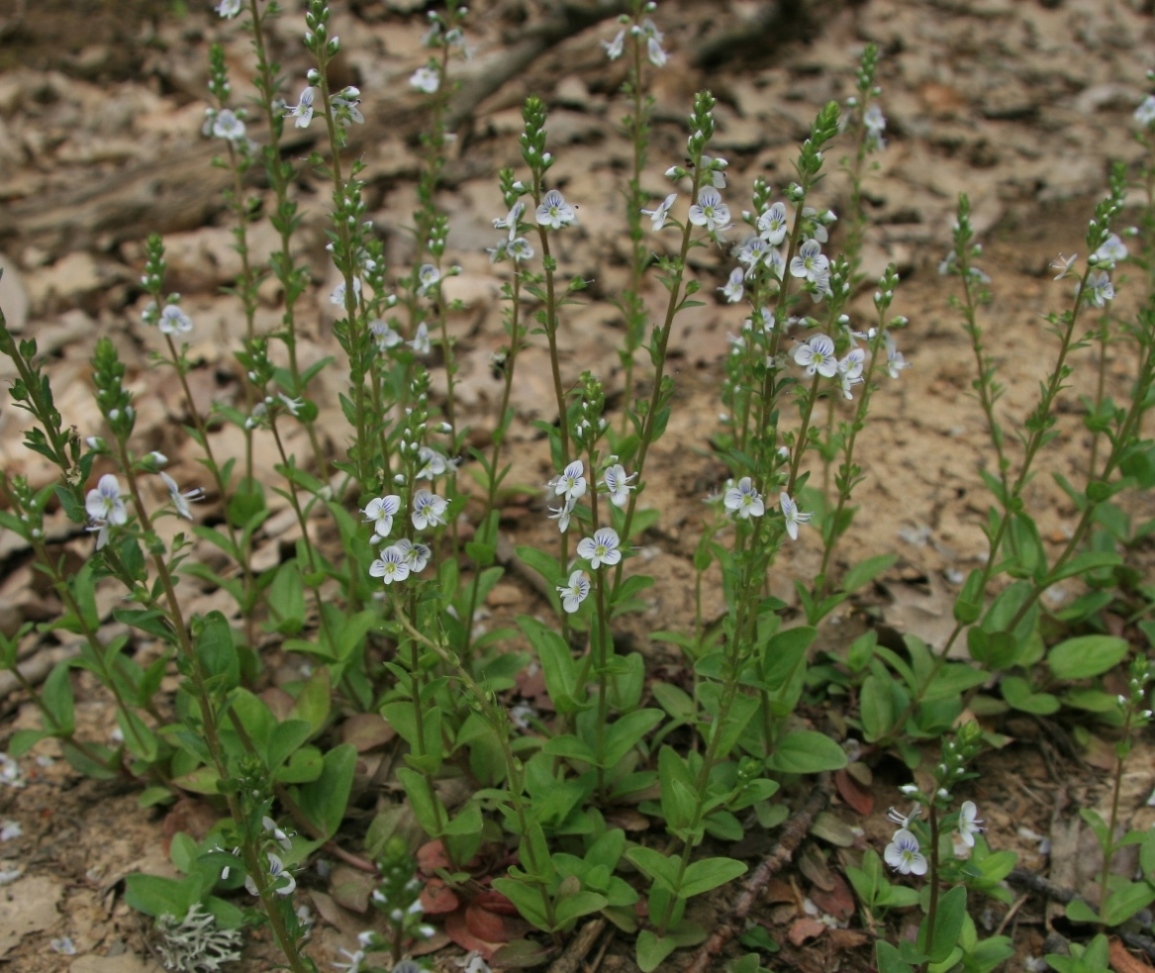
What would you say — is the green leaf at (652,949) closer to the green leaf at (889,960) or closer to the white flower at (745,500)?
the green leaf at (889,960)

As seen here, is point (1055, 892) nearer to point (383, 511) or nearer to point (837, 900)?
point (837, 900)

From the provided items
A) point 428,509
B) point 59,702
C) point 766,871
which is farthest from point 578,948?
point 59,702

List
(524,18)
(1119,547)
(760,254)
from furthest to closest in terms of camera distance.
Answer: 1. (524,18)
2. (1119,547)
3. (760,254)

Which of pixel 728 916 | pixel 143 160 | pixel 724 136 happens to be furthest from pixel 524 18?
pixel 728 916

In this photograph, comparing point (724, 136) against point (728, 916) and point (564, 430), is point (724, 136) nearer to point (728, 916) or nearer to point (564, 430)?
point (564, 430)

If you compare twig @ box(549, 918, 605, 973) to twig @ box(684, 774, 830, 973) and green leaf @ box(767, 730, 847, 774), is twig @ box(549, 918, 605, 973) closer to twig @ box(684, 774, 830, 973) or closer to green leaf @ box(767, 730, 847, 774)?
twig @ box(684, 774, 830, 973)

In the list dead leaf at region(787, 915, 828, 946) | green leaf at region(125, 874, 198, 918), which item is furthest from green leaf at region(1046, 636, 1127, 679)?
green leaf at region(125, 874, 198, 918)
